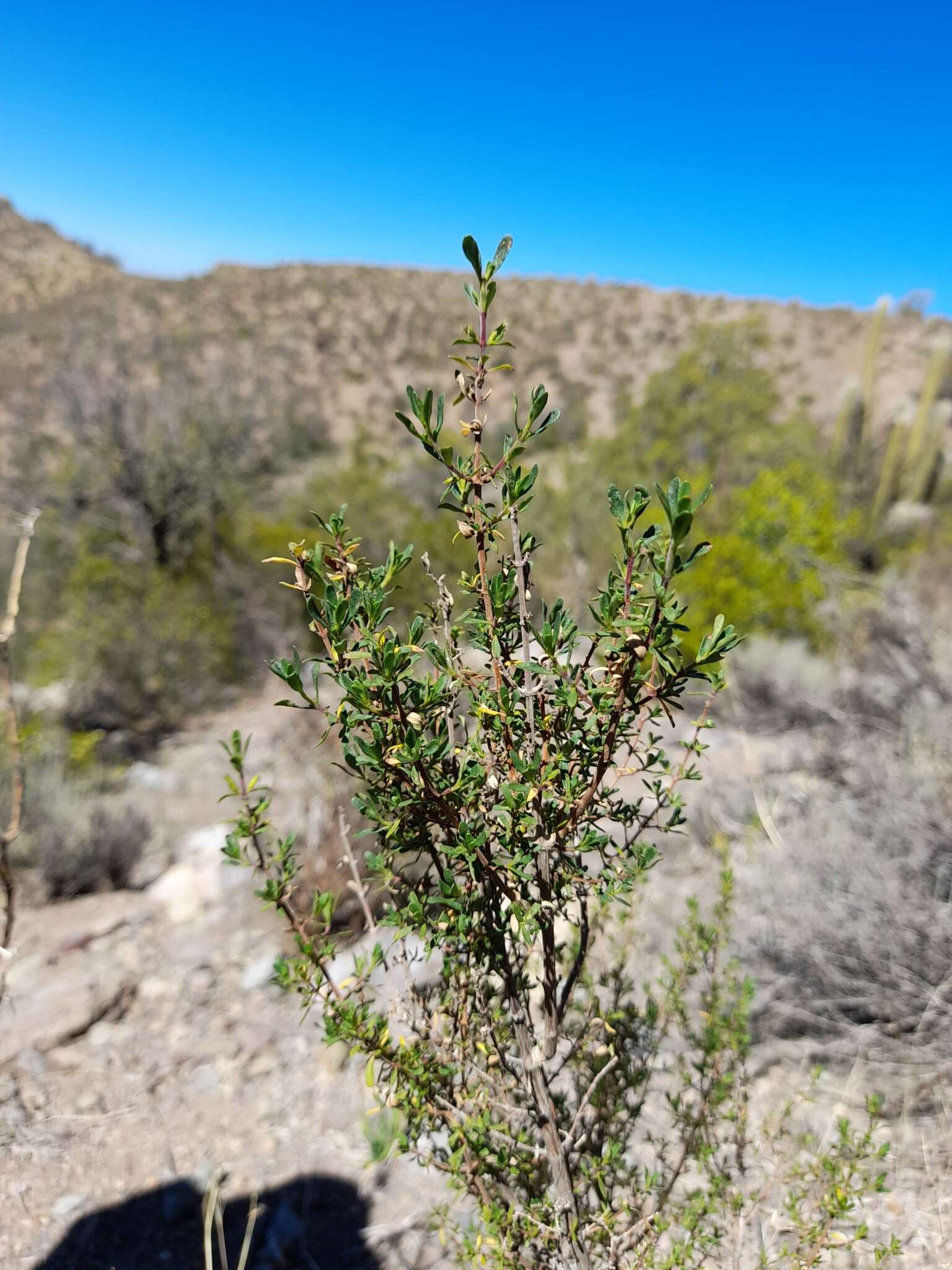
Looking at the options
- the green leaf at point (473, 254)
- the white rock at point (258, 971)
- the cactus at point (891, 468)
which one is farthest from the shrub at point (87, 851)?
the cactus at point (891, 468)

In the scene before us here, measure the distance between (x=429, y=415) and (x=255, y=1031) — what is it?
10.6 feet

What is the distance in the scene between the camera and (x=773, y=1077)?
2611mm

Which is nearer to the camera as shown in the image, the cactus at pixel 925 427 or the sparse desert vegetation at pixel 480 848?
the sparse desert vegetation at pixel 480 848

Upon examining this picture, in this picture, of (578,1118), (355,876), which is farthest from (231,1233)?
(355,876)

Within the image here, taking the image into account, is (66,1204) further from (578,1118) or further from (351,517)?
(351,517)

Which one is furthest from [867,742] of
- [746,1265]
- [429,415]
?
[429,415]

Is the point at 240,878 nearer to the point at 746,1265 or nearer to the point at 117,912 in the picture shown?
the point at 117,912

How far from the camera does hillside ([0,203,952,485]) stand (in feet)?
85.3

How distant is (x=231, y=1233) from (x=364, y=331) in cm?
3275

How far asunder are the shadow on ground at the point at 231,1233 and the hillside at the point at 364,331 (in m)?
21.8

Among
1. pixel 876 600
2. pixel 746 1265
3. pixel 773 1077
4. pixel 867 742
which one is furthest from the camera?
pixel 876 600

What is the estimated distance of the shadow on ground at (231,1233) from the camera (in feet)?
7.20

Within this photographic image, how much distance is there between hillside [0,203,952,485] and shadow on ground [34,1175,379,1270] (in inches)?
857

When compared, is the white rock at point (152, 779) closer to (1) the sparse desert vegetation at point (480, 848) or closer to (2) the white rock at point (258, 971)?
(1) the sparse desert vegetation at point (480, 848)
